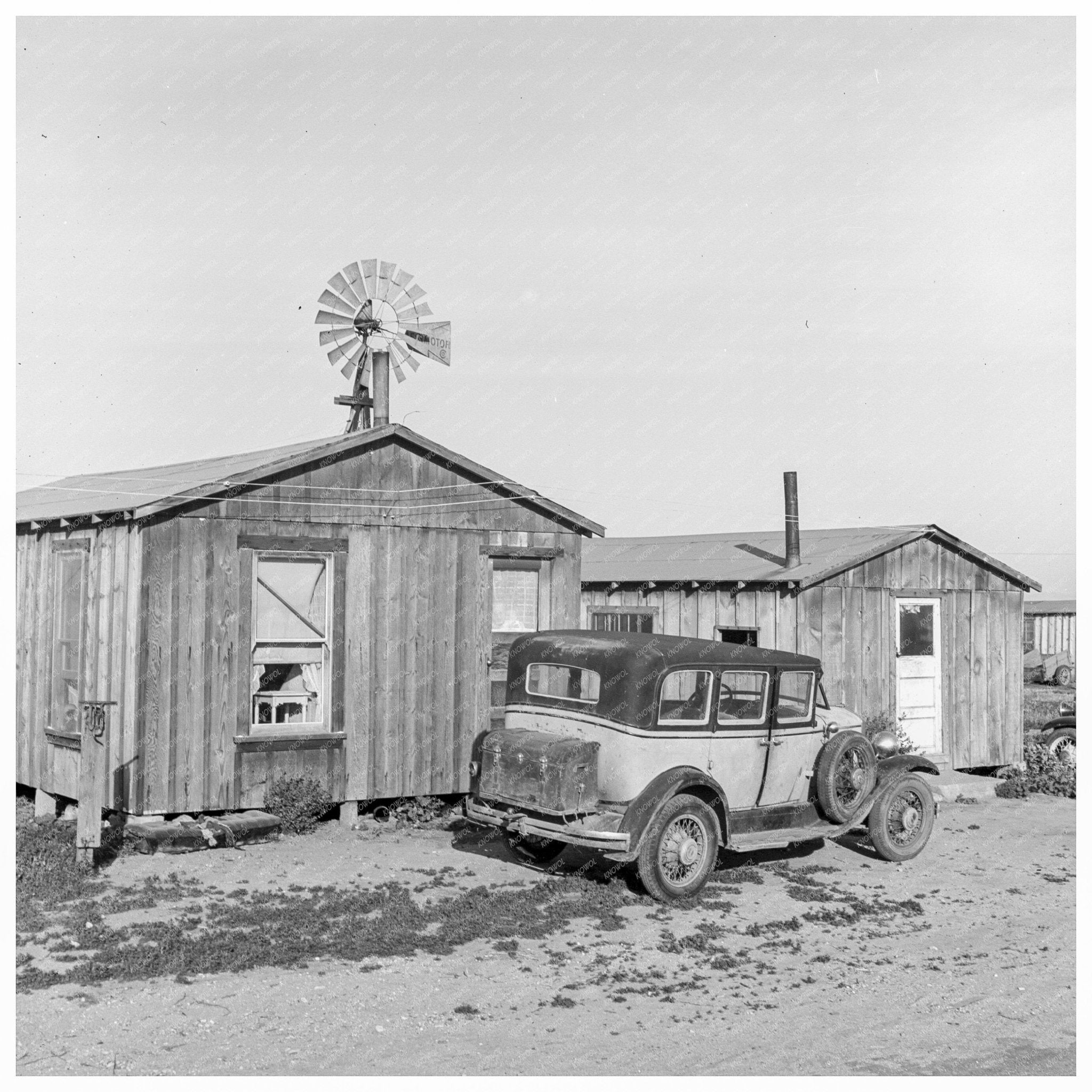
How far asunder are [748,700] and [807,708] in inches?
29.7

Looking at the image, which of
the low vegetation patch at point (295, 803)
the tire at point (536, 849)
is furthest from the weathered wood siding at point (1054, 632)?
the low vegetation patch at point (295, 803)

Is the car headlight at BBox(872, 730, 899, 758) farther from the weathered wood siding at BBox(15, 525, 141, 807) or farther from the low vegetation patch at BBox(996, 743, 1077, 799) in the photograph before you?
the weathered wood siding at BBox(15, 525, 141, 807)

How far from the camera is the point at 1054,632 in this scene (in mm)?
42812

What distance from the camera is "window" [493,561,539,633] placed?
1473 cm

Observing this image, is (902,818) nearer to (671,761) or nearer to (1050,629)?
(671,761)

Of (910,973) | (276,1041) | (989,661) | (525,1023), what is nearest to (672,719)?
(910,973)

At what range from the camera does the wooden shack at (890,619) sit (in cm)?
1730

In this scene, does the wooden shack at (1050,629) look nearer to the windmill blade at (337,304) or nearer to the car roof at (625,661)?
the windmill blade at (337,304)

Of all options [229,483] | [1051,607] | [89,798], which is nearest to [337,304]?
[229,483]

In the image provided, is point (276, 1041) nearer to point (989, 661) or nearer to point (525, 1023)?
point (525, 1023)

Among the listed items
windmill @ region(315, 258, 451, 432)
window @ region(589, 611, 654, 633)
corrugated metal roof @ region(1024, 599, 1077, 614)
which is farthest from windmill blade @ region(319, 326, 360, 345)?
corrugated metal roof @ region(1024, 599, 1077, 614)

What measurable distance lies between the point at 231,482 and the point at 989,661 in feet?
38.5

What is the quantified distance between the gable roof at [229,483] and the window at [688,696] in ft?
14.3

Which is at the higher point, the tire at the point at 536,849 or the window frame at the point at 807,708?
the window frame at the point at 807,708
